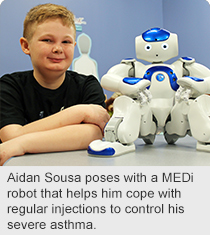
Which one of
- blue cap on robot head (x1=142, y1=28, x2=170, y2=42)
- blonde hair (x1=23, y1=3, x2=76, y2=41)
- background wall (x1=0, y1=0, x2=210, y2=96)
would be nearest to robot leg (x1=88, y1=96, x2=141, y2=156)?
blue cap on robot head (x1=142, y1=28, x2=170, y2=42)

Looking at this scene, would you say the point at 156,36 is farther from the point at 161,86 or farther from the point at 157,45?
the point at 161,86

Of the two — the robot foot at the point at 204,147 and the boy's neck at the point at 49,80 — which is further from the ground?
the boy's neck at the point at 49,80

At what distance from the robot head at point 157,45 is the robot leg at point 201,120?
8.0 inches

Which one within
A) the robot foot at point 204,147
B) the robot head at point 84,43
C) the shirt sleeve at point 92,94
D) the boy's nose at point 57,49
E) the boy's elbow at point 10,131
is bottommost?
the robot foot at point 204,147

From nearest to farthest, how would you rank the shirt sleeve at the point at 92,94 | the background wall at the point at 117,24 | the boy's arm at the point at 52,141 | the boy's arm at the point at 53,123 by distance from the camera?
the boy's arm at the point at 52,141, the boy's arm at the point at 53,123, the shirt sleeve at the point at 92,94, the background wall at the point at 117,24

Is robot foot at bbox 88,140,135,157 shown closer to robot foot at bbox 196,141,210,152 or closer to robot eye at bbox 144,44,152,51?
robot foot at bbox 196,141,210,152

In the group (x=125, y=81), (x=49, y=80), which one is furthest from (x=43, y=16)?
(x=125, y=81)

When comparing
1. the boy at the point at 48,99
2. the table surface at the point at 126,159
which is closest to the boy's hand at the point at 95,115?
the boy at the point at 48,99

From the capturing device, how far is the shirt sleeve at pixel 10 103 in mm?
866

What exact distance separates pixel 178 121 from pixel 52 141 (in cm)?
39

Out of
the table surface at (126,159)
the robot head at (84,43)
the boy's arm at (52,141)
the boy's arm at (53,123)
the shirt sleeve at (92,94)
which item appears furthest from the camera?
the robot head at (84,43)

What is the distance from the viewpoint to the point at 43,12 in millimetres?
915

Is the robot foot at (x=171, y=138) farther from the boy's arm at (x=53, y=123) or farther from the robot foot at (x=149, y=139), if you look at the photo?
the boy's arm at (x=53, y=123)
